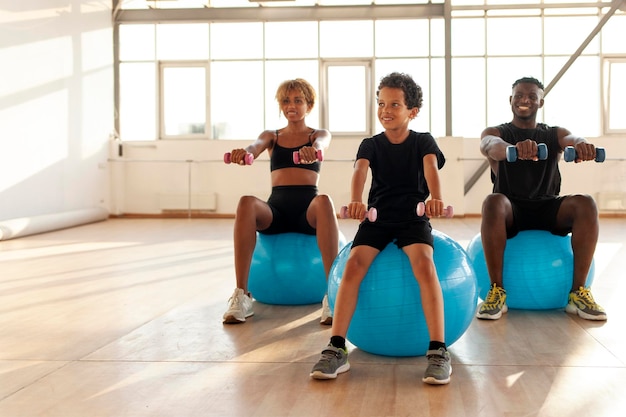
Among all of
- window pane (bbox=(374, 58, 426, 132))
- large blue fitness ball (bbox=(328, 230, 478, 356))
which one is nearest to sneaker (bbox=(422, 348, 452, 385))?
large blue fitness ball (bbox=(328, 230, 478, 356))

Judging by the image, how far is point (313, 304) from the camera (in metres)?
3.82

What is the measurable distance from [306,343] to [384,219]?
2.11 feet

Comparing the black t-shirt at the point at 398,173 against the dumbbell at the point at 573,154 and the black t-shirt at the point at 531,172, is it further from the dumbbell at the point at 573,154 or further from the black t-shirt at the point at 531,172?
the black t-shirt at the point at 531,172

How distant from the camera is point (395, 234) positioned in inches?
104

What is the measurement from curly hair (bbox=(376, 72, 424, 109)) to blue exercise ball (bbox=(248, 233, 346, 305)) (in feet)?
3.77

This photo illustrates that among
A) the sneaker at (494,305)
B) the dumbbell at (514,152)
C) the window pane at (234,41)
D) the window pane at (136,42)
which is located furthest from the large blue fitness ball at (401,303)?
the window pane at (136,42)

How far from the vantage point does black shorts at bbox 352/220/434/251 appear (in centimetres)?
259

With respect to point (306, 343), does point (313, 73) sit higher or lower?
higher

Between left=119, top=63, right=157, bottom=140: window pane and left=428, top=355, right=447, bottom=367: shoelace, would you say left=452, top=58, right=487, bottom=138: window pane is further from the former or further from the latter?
left=428, top=355, right=447, bottom=367: shoelace

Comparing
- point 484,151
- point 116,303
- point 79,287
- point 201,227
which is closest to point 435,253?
point 484,151

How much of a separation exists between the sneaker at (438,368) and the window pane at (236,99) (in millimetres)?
9490

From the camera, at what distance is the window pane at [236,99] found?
458 inches

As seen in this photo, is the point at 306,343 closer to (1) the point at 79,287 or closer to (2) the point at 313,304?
(2) the point at 313,304

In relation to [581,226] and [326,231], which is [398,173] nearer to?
[326,231]
